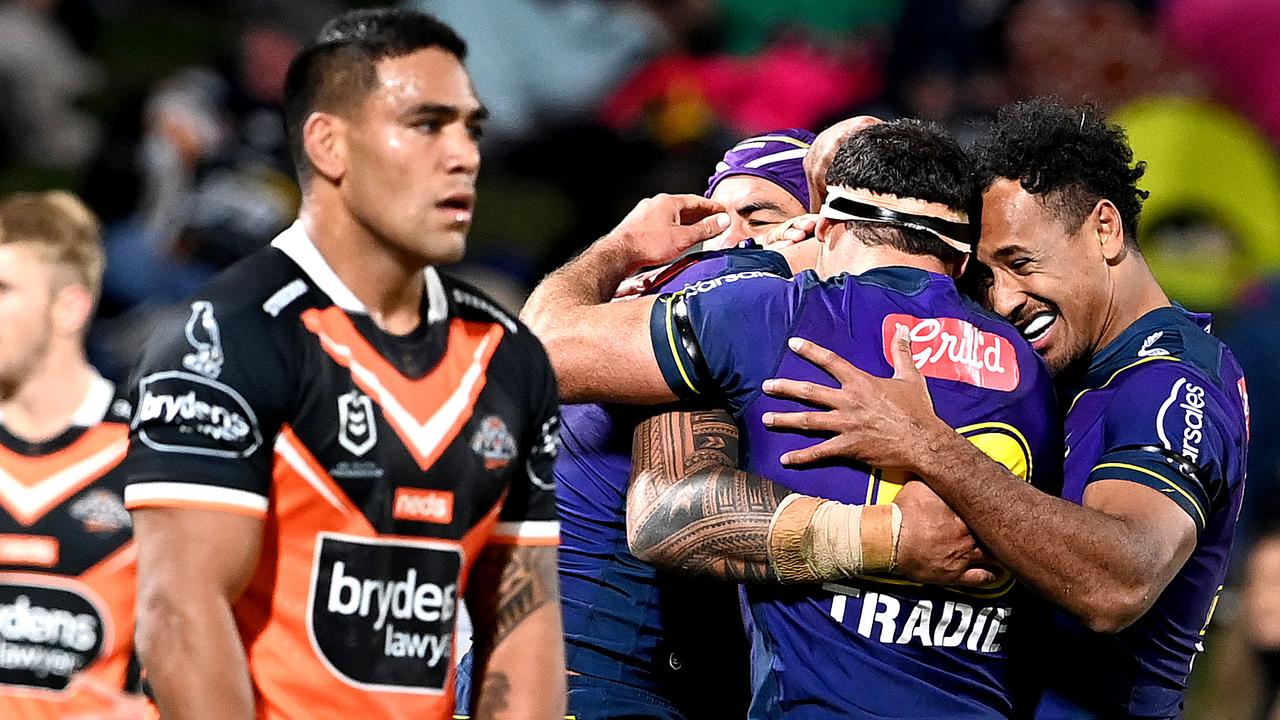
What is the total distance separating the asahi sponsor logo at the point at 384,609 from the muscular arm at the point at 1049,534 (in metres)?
1.10

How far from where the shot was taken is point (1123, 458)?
391cm

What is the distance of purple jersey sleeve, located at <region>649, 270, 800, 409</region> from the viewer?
3828 mm

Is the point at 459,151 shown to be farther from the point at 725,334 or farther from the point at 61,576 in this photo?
the point at 61,576

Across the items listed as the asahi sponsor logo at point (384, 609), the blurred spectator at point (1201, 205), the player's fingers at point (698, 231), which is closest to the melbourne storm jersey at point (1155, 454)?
the player's fingers at point (698, 231)

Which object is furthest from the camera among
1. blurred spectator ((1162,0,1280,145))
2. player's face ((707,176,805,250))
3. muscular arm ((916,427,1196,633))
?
blurred spectator ((1162,0,1280,145))

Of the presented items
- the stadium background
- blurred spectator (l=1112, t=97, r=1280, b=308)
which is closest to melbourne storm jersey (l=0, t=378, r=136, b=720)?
the stadium background

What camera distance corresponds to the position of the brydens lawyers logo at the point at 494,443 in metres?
3.25

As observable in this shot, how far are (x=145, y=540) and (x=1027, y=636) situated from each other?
2.13 meters

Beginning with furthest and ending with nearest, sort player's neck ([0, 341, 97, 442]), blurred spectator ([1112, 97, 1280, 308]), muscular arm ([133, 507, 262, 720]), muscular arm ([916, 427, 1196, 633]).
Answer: blurred spectator ([1112, 97, 1280, 308])
player's neck ([0, 341, 97, 442])
muscular arm ([916, 427, 1196, 633])
muscular arm ([133, 507, 262, 720])

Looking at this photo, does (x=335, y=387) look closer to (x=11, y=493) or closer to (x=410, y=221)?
(x=410, y=221)

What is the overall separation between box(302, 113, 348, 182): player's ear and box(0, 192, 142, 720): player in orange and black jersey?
1793 mm

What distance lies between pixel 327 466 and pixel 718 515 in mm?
1028

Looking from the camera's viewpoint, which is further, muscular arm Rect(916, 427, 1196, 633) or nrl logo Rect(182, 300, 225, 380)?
muscular arm Rect(916, 427, 1196, 633)

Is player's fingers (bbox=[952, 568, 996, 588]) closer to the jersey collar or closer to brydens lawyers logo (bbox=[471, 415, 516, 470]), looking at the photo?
brydens lawyers logo (bbox=[471, 415, 516, 470])
